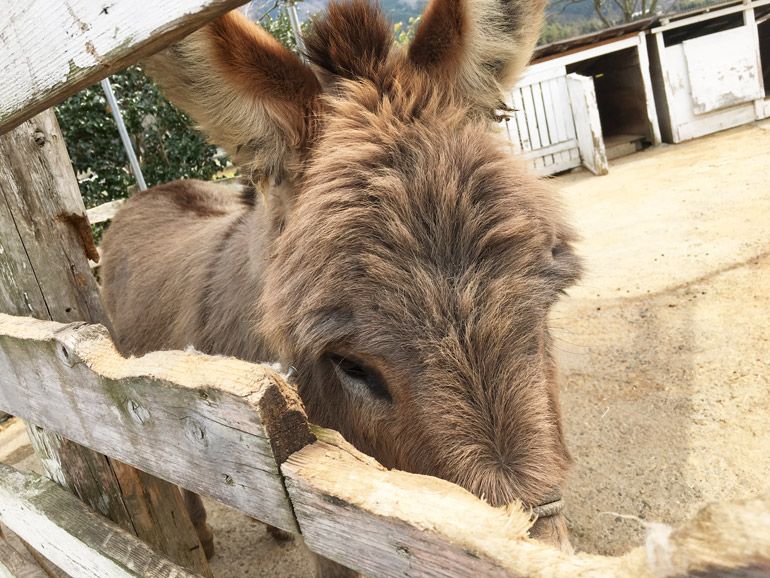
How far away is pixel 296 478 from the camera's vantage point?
984mm

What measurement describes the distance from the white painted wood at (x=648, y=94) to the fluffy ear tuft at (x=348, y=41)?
1144cm

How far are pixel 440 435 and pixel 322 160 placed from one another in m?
0.91

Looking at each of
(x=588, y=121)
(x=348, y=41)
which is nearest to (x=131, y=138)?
(x=588, y=121)

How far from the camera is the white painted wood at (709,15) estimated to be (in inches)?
443

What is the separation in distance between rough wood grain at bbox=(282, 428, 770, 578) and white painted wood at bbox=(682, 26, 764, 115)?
13.0m

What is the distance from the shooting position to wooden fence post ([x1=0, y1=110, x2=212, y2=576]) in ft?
6.35

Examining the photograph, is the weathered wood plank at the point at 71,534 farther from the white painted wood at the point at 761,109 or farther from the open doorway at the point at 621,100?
the white painted wood at the point at 761,109

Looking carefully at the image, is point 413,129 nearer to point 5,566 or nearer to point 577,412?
point 5,566

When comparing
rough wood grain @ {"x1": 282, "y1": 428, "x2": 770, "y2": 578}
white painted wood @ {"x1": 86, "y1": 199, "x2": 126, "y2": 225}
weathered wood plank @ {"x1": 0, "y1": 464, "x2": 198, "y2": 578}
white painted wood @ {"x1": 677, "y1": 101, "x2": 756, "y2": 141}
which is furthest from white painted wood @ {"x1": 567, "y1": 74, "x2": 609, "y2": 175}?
rough wood grain @ {"x1": 282, "y1": 428, "x2": 770, "y2": 578}

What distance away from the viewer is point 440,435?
1.40 metres

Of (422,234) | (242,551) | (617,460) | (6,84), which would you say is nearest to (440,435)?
(422,234)

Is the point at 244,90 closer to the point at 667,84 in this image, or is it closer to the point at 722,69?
the point at 667,84

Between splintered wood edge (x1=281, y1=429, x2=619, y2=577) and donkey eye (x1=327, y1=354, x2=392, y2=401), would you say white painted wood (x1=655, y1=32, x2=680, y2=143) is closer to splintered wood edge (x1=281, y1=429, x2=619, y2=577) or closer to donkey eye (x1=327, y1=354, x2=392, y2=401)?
donkey eye (x1=327, y1=354, x2=392, y2=401)

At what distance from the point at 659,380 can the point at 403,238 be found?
10.7 ft
